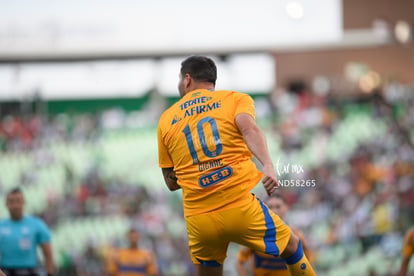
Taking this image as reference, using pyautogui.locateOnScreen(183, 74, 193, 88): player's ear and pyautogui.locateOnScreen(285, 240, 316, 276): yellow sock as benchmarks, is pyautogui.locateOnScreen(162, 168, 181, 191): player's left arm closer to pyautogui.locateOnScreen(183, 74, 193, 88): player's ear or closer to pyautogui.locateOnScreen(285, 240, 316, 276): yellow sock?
pyautogui.locateOnScreen(183, 74, 193, 88): player's ear

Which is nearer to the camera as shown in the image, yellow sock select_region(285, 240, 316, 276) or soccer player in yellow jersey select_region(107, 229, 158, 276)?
yellow sock select_region(285, 240, 316, 276)

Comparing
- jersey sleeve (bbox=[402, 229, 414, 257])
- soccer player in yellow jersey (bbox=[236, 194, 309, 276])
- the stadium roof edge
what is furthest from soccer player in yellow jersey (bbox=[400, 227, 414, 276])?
the stadium roof edge

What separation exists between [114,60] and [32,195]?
282 inches

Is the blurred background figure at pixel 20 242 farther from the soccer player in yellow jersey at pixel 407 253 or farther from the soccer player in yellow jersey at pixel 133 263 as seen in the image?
the soccer player in yellow jersey at pixel 407 253

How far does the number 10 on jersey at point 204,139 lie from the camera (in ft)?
14.8

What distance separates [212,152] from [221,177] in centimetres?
20

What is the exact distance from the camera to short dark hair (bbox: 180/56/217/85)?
481 cm

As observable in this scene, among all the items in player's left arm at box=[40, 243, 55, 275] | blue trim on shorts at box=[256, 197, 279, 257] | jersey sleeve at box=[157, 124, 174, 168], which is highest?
jersey sleeve at box=[157, 124, 174, 168]

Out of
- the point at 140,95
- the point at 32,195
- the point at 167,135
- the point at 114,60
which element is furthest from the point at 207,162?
the point at 114,60

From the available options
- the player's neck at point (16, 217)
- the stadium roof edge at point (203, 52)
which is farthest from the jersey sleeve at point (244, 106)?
the stadium roof edge at point (203, 52)

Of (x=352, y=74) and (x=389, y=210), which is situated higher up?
(x=352, y=74)

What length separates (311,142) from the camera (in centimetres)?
1969

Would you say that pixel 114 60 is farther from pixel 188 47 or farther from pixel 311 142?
pixel 311 142

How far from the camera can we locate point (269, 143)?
19.2m
